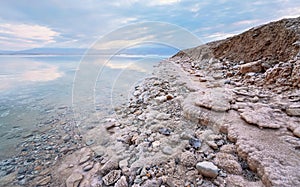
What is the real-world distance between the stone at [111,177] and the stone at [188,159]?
0.68 m

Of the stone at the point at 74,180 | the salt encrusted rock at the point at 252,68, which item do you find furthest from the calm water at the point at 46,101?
the salt encrusted rock at the point at 252,68

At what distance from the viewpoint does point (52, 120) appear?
384cm

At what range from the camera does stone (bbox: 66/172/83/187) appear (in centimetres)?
188

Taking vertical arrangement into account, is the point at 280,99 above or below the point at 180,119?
above

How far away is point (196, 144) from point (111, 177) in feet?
3.29

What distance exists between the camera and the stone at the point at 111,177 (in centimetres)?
175

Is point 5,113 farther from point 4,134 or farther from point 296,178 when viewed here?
point 296,178

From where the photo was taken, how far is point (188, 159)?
5.83 feet

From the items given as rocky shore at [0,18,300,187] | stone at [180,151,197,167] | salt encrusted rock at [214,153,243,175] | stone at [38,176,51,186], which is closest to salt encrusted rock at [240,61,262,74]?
rocky shore at [0,18,300,187]

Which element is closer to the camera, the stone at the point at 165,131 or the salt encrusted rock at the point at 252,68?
the stone at the point at 165,131

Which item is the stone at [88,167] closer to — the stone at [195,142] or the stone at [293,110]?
the stone at [195,142]

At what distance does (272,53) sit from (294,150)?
3800 mm

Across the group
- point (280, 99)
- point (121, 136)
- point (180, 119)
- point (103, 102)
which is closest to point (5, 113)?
point (103, 102)

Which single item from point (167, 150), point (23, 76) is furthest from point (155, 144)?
point (23, 76)
